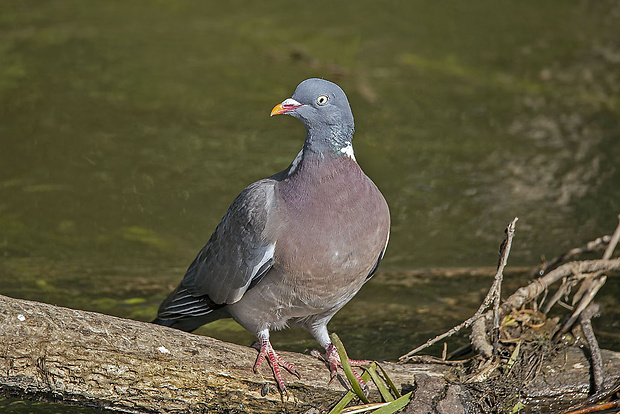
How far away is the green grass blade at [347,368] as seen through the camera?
11.2 ft

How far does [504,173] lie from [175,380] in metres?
3.89

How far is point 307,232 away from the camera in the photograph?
3500 mm

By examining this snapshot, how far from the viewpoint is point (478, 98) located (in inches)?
306

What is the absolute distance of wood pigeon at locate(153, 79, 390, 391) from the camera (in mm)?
3510

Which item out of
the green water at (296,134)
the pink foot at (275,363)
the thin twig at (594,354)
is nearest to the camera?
the pink foot at (275,363)

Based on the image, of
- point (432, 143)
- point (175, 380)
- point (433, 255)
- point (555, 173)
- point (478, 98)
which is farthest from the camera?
point (478, 98)

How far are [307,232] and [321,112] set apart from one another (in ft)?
1.67

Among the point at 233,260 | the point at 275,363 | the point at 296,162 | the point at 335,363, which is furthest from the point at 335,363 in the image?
the point at 296,162

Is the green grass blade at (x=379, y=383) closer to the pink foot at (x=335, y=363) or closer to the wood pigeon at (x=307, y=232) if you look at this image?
the pink foot at (x=335, y=363)

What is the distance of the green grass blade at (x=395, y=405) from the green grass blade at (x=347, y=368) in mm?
105

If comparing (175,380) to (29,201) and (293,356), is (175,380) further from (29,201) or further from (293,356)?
(29,201)

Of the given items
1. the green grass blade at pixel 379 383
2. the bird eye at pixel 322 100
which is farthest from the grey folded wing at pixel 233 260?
the green grass blade at pixel 379 383

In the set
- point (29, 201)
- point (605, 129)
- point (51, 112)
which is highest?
point (605, 129)

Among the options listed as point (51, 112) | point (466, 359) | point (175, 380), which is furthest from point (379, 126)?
point (175, 380)
